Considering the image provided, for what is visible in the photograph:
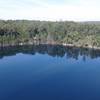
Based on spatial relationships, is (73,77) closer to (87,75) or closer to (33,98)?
(87,75)

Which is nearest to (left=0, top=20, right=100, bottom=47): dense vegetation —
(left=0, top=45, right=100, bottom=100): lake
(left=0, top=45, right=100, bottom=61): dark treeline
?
(left=0, top=45, right=100, bottom=61): dark treeline

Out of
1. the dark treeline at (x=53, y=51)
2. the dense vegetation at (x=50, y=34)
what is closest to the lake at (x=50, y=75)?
the dark treeline at (x=53, y=51)

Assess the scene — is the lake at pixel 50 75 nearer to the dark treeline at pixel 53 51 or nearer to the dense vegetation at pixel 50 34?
the dark treeline at pixel 53 51

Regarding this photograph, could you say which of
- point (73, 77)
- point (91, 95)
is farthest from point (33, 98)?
point (73, 77)

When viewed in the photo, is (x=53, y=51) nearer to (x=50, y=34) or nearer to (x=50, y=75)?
(x=50, y=34)

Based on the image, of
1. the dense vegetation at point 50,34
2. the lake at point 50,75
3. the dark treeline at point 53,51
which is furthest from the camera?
the dense vegetation at point 50,34

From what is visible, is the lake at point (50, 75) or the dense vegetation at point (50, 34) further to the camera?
the dense vegetation at point (50, 34)

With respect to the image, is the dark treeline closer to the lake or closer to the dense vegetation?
the lake

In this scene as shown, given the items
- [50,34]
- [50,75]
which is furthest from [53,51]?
[50,75]
